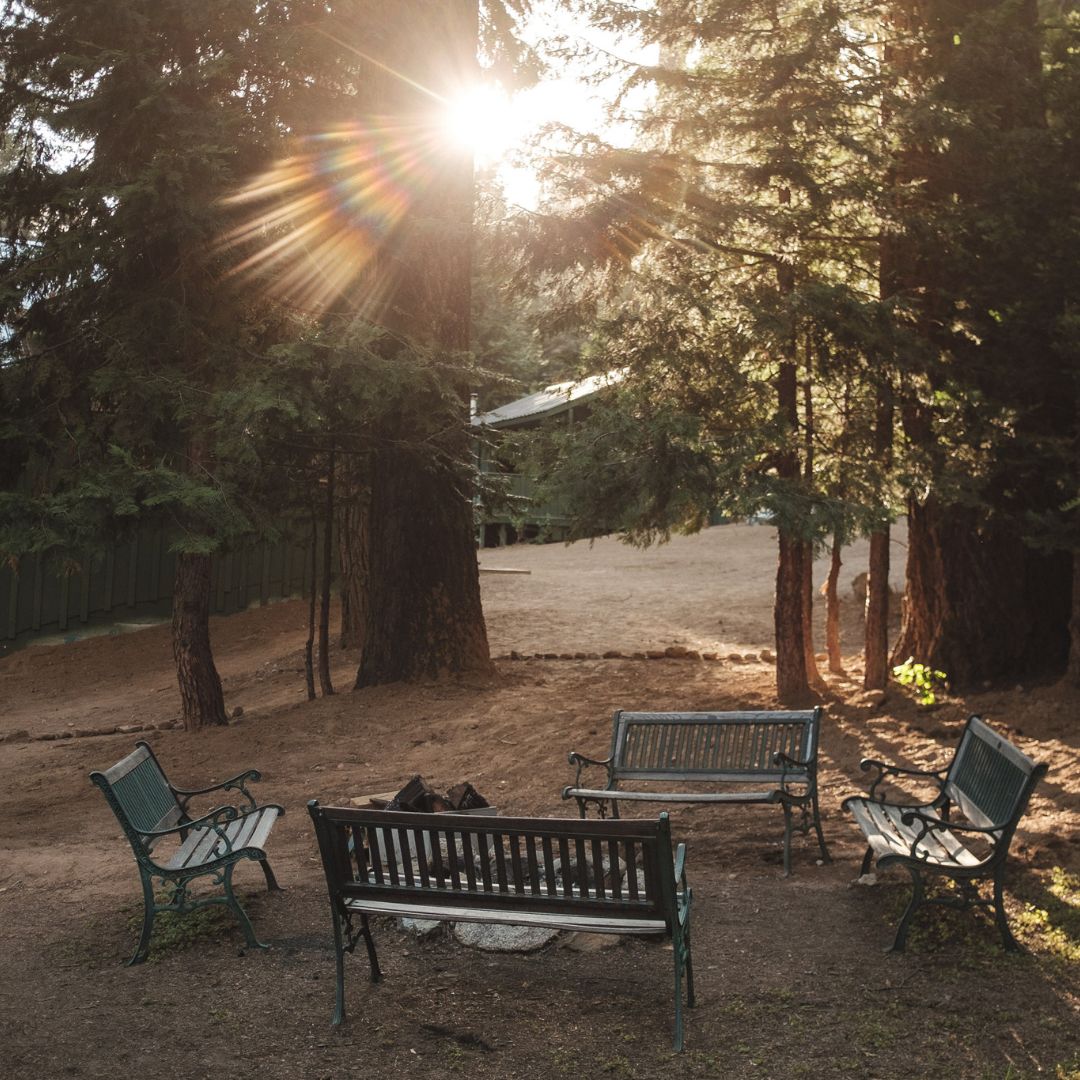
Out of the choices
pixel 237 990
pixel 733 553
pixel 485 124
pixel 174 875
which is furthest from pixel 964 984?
pixel 733 553

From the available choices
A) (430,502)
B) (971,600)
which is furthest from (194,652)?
(971,600)

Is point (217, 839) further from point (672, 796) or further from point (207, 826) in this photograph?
point (672, 796)

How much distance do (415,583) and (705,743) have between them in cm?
566

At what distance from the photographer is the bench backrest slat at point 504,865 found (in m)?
4.45

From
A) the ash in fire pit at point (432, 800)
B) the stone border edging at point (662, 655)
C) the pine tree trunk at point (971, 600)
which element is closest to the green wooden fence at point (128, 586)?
the stone border edging at point (662, 655)

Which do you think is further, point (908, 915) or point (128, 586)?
point (128, 586)

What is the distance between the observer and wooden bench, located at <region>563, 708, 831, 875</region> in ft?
22.8

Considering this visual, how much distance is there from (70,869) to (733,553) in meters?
17.0

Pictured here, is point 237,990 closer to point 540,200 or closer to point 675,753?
point 675,753

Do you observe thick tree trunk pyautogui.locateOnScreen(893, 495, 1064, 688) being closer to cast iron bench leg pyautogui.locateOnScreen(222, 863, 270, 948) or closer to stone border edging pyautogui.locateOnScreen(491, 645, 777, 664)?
stone border edging pyautogui.locateOnScreen(491, 645, 777, 664)

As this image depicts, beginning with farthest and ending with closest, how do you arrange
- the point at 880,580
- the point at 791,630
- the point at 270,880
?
the point at 880,580 → the point at 791,630 → the point at 270,880

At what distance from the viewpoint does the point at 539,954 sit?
530 cm

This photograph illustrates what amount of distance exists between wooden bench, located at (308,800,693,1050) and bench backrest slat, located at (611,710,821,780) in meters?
2.32

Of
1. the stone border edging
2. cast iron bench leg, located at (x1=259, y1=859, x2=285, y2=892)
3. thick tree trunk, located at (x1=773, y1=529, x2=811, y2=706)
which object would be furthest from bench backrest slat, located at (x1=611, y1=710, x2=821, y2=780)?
the stone border edging
